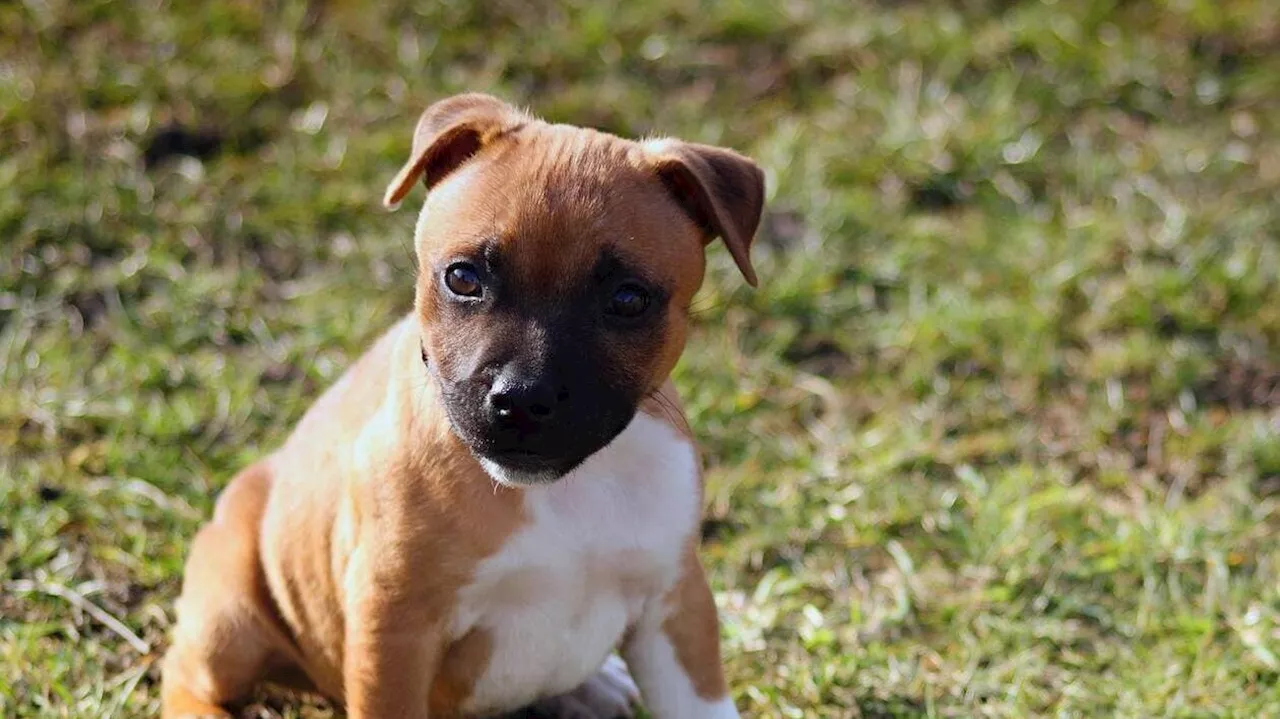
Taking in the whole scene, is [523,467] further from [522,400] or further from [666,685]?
[666,685]

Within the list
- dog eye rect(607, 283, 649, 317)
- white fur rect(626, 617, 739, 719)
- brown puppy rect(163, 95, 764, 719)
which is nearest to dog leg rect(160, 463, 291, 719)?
brown puppy rect(163, 95, 764, 719)

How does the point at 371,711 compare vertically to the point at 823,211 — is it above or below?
above

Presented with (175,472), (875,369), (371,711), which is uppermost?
(371,711)

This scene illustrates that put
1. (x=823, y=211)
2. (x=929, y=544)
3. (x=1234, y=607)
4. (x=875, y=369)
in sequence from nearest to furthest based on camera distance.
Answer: (x=1234, y=607), (x=929, y=544), (x=875, y=369), (x=823, y=211)

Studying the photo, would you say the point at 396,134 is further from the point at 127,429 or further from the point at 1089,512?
the point at 1089,512

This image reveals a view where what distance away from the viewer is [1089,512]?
20.5 ft

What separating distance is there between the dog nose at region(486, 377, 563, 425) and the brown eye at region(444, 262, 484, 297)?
10.7 inches

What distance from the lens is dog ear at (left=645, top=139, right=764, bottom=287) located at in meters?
4.17

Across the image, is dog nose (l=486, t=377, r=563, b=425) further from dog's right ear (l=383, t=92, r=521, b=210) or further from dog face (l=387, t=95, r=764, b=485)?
dog's right ear (l=383, t=92, r=521, b=210)

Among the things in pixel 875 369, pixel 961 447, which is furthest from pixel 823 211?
pixel 961 447

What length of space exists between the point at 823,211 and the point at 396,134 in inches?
83.5

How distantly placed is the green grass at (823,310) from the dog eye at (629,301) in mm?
1769

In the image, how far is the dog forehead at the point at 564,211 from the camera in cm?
390

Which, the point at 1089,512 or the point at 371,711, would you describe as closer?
the point at 371,711
